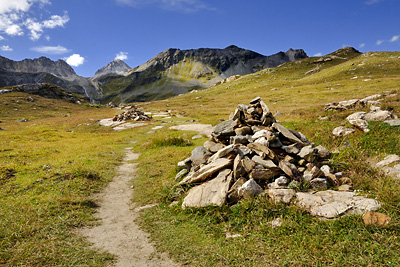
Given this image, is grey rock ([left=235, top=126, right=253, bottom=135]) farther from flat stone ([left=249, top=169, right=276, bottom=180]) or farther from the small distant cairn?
the small distant cairn

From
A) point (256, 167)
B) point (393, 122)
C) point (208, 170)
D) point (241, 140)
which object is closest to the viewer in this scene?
point (256, 167)

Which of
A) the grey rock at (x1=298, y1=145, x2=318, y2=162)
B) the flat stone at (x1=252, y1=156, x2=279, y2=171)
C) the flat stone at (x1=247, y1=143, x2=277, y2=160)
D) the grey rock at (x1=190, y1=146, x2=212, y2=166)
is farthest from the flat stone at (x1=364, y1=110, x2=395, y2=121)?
the grey rock at (x1=190, y1=146, x2=212, y2=166)

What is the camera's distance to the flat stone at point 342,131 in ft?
54.2

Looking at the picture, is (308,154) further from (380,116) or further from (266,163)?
(380,116)

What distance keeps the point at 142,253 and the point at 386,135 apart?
1771 centimetres

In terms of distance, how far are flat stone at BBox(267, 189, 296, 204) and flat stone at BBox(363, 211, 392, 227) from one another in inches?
97.7

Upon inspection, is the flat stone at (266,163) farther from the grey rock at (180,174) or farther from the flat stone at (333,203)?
the grey rock at (180,174)

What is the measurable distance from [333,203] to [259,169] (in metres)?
3.22

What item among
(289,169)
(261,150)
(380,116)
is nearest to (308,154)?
(289,169)

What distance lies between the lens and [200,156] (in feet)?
43.8

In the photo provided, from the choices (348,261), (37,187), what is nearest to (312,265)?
(348,261)

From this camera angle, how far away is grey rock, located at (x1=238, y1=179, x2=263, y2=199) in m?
9.06

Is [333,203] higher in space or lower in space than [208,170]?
lower

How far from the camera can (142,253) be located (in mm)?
7273
